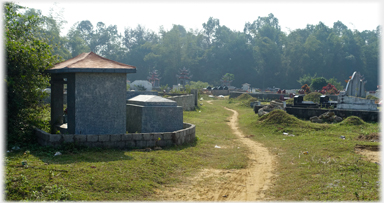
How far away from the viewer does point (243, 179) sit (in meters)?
6.59

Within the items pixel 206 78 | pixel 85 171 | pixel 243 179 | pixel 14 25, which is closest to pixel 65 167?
pixel 85 171

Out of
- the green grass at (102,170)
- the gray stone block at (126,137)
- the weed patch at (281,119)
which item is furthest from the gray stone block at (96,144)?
the weed patch at (281,119)

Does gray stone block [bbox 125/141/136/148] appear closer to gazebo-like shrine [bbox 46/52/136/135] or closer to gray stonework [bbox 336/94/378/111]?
gazebo-like shrine [bbox 46/52/136/135]

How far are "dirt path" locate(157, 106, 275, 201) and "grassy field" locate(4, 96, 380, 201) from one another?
219 mm

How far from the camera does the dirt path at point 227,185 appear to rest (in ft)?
18.1

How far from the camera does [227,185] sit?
6.17m

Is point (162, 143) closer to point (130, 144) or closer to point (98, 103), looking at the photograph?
point (130, 144)

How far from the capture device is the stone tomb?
9.75 m

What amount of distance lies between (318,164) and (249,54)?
229 ft

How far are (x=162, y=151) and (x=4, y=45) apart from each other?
191 inches

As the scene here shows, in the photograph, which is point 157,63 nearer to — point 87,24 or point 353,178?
point 87,24

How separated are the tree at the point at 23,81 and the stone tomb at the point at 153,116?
270 cm

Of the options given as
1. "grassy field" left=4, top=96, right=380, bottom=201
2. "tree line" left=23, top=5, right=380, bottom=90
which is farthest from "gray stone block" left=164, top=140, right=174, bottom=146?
"tree line" left=23, top=5, right=380, bottom=90

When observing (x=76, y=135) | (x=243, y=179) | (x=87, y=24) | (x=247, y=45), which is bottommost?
(x=243, y=179)
